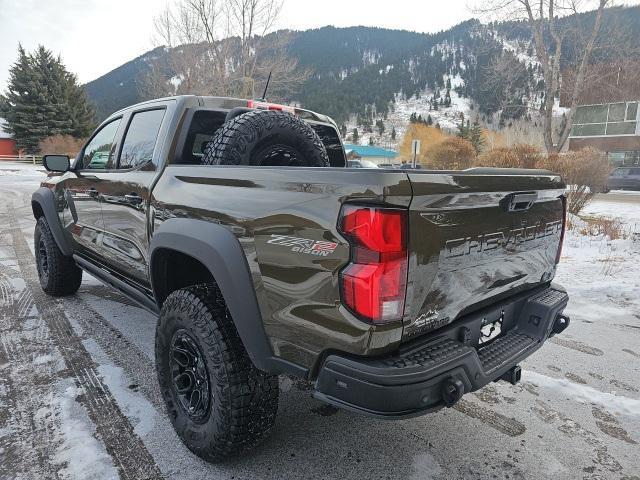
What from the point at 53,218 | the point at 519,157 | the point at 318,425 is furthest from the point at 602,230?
the point at 53,218

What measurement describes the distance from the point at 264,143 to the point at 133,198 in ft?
3.07

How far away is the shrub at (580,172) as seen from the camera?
32.7 ft

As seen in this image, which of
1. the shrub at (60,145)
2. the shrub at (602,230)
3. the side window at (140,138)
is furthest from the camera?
the shrub at (60,145)

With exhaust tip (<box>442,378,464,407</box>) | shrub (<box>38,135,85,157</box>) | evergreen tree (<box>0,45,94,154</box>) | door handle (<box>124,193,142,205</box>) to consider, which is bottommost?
exhaust tip (<box>442,378,464,407</box>)

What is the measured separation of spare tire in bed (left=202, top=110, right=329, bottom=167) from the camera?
2467 mm

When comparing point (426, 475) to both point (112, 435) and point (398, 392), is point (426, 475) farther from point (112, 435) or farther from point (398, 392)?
point (112, 435)

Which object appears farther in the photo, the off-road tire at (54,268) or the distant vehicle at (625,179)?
the distant vehicle at (625,179)

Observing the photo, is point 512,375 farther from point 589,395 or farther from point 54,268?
point 54,268

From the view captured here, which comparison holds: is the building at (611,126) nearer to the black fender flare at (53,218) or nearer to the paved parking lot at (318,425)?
the paved parking lot at (318,425)

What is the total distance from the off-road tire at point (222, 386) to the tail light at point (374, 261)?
2.32ft

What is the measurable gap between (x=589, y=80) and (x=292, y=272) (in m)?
21.8

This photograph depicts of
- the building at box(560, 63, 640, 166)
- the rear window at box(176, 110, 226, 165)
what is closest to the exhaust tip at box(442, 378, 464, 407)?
the rear window at box(176, 110, 226, 165)

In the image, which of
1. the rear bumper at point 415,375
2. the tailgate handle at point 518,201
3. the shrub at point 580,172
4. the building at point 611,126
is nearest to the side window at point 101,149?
the rear bumper at point 415,375

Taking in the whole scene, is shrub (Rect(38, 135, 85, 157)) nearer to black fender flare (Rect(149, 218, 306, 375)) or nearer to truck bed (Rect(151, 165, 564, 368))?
black fender flare (Rect(149, 218, 306, 375))
